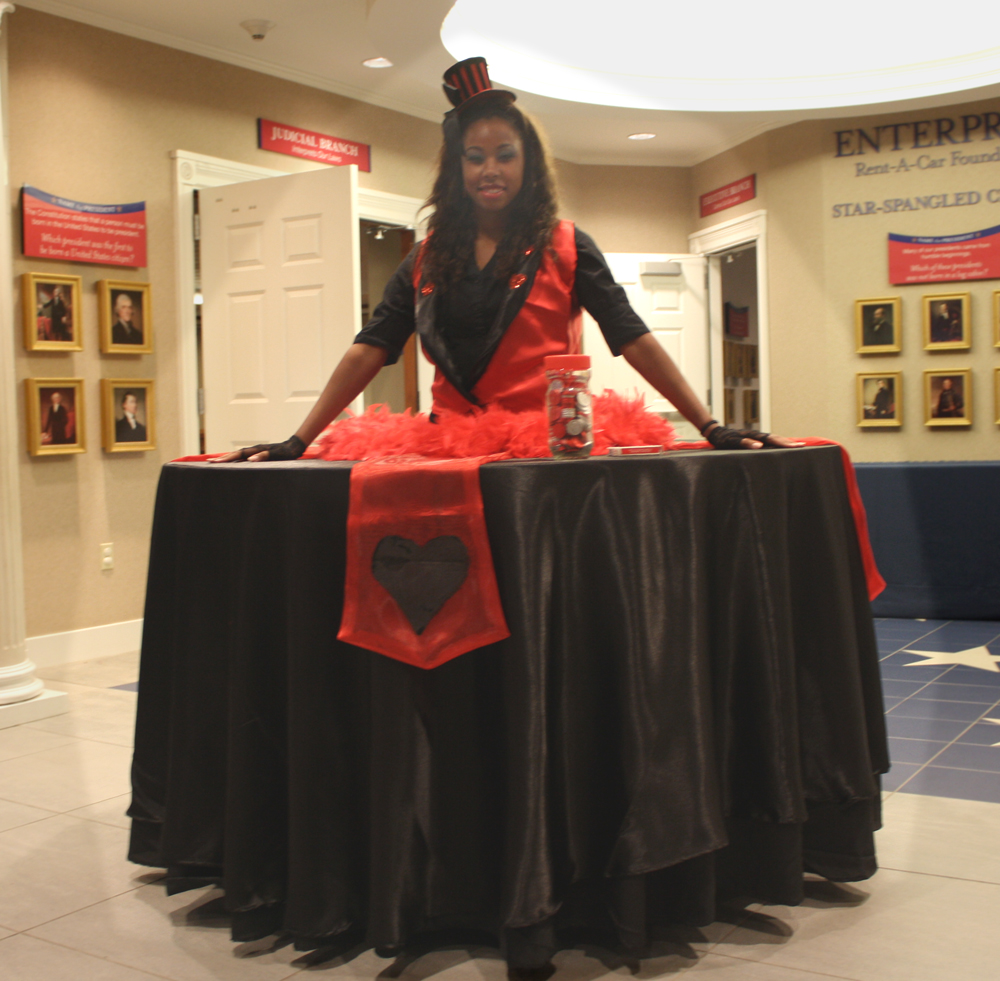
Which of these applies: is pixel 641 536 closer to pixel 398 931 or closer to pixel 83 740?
pixel 398 931

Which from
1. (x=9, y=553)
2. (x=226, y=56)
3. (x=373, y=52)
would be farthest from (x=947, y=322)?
(x=9, y=553)

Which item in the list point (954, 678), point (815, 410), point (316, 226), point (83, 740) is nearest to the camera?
point (83, 740)

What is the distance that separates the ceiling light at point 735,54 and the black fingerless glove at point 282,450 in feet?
15.6

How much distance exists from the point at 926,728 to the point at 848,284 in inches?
172

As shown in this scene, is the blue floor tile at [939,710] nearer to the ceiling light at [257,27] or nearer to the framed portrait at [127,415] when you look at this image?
the framed portrait at [127,415]

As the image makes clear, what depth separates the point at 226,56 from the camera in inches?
218

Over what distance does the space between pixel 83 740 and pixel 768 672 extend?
2580mm

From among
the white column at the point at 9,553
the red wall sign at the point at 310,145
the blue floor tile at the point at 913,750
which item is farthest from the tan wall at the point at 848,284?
the white column at the point at 9,553

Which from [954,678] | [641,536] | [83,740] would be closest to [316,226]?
[83,740]

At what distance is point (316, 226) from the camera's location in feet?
17.1

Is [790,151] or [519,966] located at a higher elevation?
[790,151]

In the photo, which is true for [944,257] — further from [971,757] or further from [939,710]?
[971,757]

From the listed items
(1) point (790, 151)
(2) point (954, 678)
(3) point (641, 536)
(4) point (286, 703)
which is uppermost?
(1) point (790, 151)

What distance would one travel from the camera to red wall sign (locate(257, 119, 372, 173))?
5789 millimetres
